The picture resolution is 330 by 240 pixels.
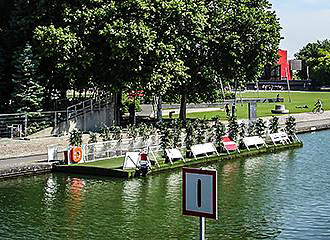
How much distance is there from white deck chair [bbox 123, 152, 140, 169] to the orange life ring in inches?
119

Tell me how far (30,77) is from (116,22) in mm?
6073

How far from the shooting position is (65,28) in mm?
36406

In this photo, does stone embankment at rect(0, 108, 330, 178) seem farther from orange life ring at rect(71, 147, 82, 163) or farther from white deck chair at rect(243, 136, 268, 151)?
white deck chair at rect(243, 136, 268, 151)

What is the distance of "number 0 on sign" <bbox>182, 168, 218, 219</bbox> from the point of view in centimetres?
808

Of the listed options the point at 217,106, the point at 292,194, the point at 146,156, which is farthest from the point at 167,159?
the point at 217,106

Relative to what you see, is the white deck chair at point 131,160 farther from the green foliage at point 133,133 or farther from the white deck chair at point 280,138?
the white deck chair at point 280,138

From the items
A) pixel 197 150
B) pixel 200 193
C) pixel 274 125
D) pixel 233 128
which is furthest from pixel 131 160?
pixel 200 193

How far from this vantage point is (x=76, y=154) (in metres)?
29.7

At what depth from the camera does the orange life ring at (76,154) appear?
29547 millimetres

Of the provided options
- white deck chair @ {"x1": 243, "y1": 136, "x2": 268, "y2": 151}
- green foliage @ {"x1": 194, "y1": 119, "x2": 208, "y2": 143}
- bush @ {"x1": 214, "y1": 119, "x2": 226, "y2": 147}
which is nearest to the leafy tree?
green foliage @ {"x1": 194, "y1": 119, "x2": 208, "y2": 143}

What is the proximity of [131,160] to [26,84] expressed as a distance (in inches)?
469

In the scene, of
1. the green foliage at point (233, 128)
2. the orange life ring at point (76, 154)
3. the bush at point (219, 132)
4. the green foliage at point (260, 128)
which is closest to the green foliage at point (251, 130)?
the green foliage at point (260, 128)

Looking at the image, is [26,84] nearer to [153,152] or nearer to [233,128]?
[153,152]

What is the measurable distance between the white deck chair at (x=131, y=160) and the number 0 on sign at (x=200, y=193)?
19.4 metres
